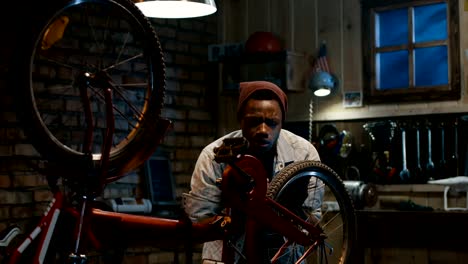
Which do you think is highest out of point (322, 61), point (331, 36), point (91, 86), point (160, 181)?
point (331, 36)

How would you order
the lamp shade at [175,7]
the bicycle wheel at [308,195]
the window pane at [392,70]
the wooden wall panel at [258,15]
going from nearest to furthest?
1. the bicycle wheel at [308,195]
2. the lamp shade at [175,7]
3. the window pane at [392,70]
4. the wooden wall panel at [258,15]

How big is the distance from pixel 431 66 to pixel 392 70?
339 mm

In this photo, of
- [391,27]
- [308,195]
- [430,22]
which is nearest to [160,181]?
[391,27]

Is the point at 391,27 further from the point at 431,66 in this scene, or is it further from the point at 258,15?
the point at 258,15

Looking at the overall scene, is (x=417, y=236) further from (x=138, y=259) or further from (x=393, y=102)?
(x=138, y=259)

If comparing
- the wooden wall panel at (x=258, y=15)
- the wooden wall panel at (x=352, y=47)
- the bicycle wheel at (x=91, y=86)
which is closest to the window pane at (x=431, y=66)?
the wooden wall panel at (x=352, y=47)

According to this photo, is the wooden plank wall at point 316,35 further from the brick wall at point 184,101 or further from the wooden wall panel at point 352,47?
the brick wall at point 184,101

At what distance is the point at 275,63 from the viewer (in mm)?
6535

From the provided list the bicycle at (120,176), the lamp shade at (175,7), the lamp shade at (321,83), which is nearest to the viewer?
the bicycle at (120,176)

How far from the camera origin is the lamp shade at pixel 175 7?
3.47 m

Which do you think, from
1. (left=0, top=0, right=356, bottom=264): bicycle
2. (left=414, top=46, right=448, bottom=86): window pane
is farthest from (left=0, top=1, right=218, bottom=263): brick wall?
(left=0, top=0, right=356, bottom=264): bicycle

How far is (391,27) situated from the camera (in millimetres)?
5867

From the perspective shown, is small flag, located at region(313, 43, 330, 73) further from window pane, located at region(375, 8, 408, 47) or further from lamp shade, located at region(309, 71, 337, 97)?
window pane, located at region(375, 8, 408, 47)

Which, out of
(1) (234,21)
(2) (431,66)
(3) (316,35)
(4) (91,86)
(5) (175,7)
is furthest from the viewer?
(1) (234,21)
